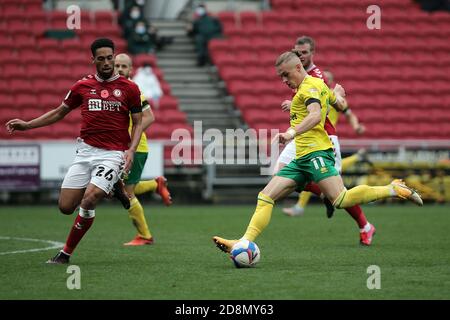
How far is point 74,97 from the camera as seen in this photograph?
962 centimetres

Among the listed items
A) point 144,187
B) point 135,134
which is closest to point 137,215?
point 144,187

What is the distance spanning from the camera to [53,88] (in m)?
23.5

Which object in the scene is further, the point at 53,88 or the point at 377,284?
the point at 53,88

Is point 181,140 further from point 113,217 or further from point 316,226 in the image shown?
point 316,226

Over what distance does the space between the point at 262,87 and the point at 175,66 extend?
309 cm

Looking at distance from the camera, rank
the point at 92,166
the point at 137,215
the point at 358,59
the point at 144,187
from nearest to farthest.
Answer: the point at 92,166 → the point at 137,215 → the point at 144,187 → the point at 358,59

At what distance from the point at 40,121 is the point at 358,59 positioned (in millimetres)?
17737

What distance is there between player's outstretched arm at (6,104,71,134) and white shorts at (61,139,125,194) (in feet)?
1.42

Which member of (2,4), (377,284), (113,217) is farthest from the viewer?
(2,4)

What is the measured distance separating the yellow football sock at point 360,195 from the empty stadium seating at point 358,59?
13.6 meters

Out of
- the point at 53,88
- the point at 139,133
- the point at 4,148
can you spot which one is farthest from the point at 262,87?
the point at 139,133

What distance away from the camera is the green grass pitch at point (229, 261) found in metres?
7.43

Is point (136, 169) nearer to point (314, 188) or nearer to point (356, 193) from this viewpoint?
point (314, 188)

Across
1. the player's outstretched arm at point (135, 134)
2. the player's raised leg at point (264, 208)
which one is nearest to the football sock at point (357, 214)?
the player's raised leg at point (264, 208)
